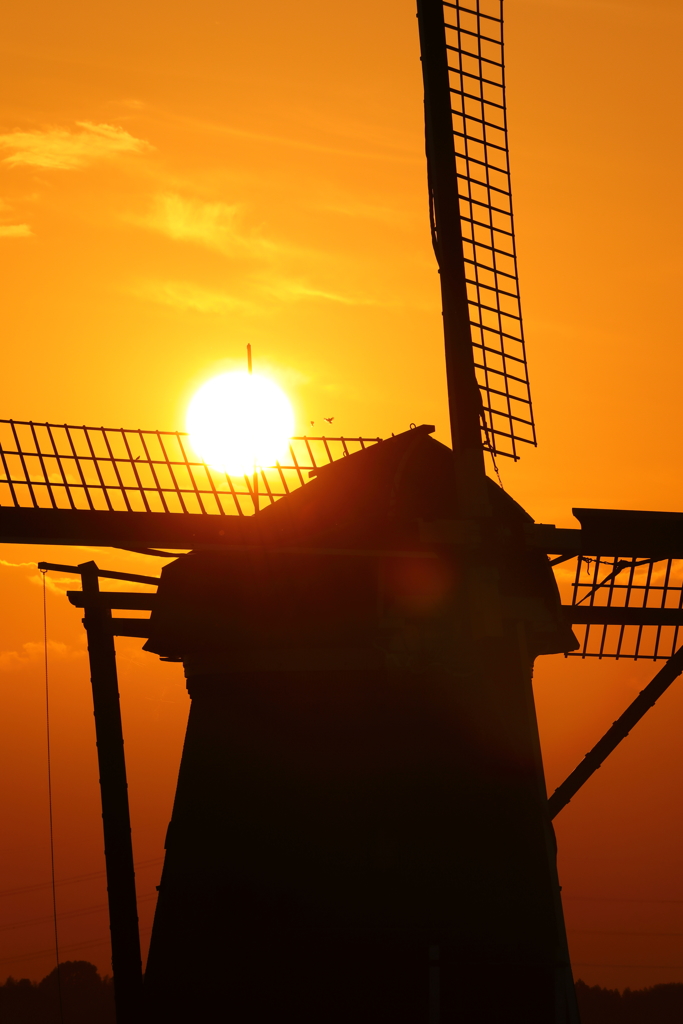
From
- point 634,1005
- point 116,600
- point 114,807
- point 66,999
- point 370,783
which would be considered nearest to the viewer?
point 370,783

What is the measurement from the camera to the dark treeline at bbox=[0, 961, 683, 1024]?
262 feet

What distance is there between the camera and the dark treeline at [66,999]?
79.1 metres

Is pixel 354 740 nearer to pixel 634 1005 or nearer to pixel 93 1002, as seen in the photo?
pixel 93 1002

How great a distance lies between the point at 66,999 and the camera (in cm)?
7962

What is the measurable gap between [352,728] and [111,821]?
8.24 feet

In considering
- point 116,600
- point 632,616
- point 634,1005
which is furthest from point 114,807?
point 634,1005

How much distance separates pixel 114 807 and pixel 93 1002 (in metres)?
76.8

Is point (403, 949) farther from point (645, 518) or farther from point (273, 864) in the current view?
point (645, 518)

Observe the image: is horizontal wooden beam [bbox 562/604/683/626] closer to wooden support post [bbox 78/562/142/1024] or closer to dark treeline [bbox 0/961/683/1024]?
wooden support post [bbox 78/562/142/1024]

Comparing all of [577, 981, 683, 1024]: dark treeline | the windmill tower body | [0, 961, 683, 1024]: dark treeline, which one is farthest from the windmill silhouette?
[577, 981, 683, 1024]: dark treeline

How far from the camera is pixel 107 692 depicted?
1134 centimetres

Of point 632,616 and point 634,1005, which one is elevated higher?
point 632,616

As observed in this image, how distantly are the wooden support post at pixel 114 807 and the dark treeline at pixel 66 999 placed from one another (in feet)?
240

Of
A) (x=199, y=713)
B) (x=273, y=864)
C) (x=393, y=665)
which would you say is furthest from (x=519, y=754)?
(x=199, y=713)
